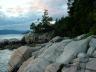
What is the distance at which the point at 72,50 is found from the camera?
1014 inches

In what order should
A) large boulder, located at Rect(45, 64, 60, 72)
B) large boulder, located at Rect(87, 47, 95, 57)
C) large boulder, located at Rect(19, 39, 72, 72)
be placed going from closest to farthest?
large boulder, located at Rect(87, 47, 95, 57)
large boulder, located at Rect(45, 64, 60, 72)
large boulder, located at Rect(19, 39, 72, 72)

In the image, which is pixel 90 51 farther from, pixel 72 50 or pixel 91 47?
pixel 72 50

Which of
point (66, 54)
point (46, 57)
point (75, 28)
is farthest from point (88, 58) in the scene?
→ point (75, 28)

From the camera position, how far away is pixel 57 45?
2791cm

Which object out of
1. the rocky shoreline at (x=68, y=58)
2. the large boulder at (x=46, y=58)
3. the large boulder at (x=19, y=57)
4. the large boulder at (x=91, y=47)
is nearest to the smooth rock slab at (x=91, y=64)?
the rocky shoreline at (x=68, y=58)

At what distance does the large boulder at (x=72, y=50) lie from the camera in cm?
2502

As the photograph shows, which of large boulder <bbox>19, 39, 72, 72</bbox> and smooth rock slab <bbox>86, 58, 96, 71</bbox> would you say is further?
large boulder <bbox>19, 39, 72, 72</bbox>

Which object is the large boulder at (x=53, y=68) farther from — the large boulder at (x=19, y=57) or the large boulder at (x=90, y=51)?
the large boulder at (x=19, y=57)

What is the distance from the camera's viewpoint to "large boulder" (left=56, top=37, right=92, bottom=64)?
82.1 feet

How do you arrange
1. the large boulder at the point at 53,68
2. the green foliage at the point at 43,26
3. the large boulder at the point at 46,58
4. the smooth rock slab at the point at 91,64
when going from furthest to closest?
the green foliage at the point at 43,26
the large boulder at the point at 46,58
the large boulder at the point at 53,68
the smooth rock slab at the point at 91,64

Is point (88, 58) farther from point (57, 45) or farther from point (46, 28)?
point (46, 28)

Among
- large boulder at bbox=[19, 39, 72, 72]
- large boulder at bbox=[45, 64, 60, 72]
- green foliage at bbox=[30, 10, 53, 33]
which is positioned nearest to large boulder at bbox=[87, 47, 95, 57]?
large boulder at bbox=[45, 64, 60, 72]

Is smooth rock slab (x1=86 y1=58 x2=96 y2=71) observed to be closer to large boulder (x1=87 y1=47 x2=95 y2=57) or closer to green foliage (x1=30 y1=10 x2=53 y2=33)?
large boulder (x1=87 y1=47 x2=95 y2=57)

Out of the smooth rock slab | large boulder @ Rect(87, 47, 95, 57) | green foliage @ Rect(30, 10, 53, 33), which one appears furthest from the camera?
green foliage @ Rect(30, 10, 53, 33)
